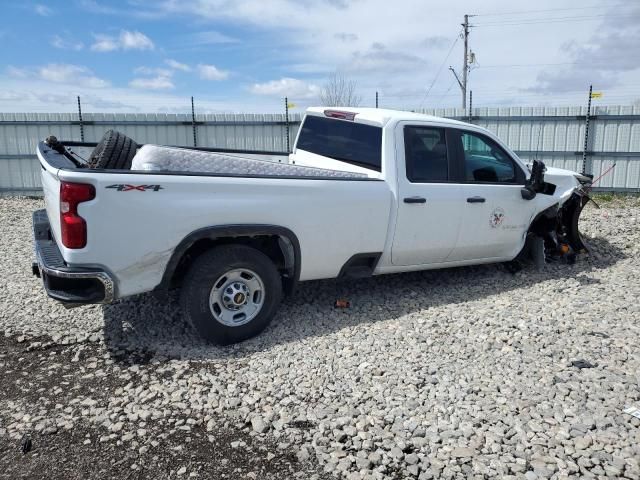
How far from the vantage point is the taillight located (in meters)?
3.68

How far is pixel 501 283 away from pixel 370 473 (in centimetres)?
377

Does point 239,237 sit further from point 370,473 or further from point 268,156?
point 268,156

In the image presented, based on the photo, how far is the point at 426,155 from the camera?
17.4 ft

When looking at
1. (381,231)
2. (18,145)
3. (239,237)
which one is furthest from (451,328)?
(18,145)

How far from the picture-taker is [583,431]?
325cm

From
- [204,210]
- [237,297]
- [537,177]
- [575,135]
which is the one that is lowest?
[237,297]

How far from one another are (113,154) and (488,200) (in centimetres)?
365

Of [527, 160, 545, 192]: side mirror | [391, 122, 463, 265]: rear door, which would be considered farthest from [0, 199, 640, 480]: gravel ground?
[527, 160, 545, 192]: side mirror

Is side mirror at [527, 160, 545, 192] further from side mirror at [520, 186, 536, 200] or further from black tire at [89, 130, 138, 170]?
black tire at [89, 130, 138, 170]

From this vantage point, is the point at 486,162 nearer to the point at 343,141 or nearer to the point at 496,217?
the point at 496,217

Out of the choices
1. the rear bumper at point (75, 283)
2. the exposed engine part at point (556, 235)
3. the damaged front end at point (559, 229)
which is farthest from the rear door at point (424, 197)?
the rear bumper at point (75, 283)

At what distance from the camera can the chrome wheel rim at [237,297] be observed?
4371 millimetres

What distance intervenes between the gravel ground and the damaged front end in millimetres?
751

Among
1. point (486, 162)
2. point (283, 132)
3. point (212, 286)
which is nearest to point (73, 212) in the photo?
point (212, 286)
